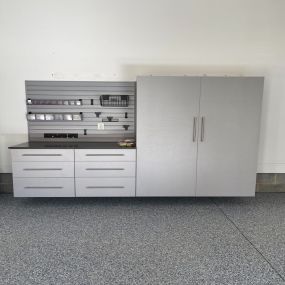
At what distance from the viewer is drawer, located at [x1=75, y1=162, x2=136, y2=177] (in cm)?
311

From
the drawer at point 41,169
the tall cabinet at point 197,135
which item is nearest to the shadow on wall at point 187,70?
the tall cabinet at point 197,135

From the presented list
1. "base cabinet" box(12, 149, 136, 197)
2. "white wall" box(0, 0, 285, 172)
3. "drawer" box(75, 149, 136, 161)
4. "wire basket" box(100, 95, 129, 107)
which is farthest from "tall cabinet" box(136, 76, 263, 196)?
"white wall" box(0, 0, 285, 172)

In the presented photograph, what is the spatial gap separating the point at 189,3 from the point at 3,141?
3482 mm

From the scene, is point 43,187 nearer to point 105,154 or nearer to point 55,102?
point 105,154

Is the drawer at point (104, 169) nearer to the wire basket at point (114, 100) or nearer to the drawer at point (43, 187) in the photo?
the drawer at point (43, 187)

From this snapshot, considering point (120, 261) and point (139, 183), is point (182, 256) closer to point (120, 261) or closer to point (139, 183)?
point (120, 261)

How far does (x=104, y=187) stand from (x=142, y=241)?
0.98 metres

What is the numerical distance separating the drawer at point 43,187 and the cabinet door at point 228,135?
1761 millimetres

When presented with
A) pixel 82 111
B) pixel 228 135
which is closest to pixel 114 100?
pixel 82 111

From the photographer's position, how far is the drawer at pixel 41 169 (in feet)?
10.1

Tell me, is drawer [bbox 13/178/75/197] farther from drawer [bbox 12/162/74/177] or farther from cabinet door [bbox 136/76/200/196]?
cabinet door [bbox 136/76/200/196]

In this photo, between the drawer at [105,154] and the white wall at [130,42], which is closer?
the drawer at [105,154]

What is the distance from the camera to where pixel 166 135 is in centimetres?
309

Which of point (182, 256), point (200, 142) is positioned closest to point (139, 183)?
point (200, 142)
